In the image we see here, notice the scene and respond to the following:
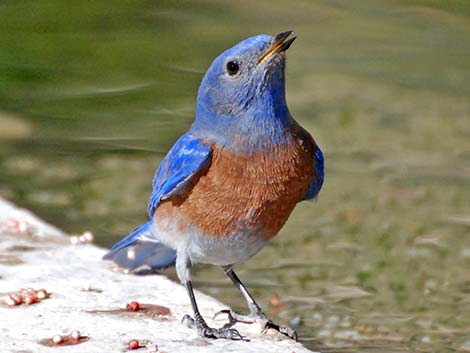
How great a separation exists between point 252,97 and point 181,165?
0.37 meters

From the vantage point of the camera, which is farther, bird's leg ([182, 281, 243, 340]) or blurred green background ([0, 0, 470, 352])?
blurred green background ([0, 0, 470, 352])

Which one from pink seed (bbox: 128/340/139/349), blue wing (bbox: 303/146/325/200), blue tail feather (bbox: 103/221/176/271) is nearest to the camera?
pink seed (bbox: 128/340/139/349)

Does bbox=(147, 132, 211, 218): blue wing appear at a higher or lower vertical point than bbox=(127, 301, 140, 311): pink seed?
higher

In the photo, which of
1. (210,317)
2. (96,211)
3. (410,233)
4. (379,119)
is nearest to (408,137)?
(379,119)

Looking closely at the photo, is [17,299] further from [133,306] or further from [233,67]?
[233,67]

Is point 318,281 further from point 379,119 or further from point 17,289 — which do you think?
point 379,119

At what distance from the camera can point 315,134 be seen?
8273mm

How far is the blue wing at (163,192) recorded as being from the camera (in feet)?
14.2

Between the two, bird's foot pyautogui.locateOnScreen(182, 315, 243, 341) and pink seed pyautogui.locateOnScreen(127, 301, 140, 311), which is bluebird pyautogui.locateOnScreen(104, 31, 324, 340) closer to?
bird's foot pyautogui.locateOnScreen(182, 315, 243, 341)

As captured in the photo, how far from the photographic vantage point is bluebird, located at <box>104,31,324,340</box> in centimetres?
427

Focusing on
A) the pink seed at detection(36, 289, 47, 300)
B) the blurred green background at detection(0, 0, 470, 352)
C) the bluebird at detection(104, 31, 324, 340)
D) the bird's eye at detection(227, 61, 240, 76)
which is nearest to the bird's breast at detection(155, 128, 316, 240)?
the bluebird at detection(104, 31, 324, 340)

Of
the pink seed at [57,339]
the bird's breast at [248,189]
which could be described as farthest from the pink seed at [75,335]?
the bird's breast at [248,189]

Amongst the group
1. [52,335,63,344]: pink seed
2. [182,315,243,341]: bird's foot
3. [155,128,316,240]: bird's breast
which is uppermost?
[155,128,316,240]: bird's breast

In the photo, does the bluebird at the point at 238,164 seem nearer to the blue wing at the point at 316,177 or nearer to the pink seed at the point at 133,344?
the blue wing at the point at 316,177
